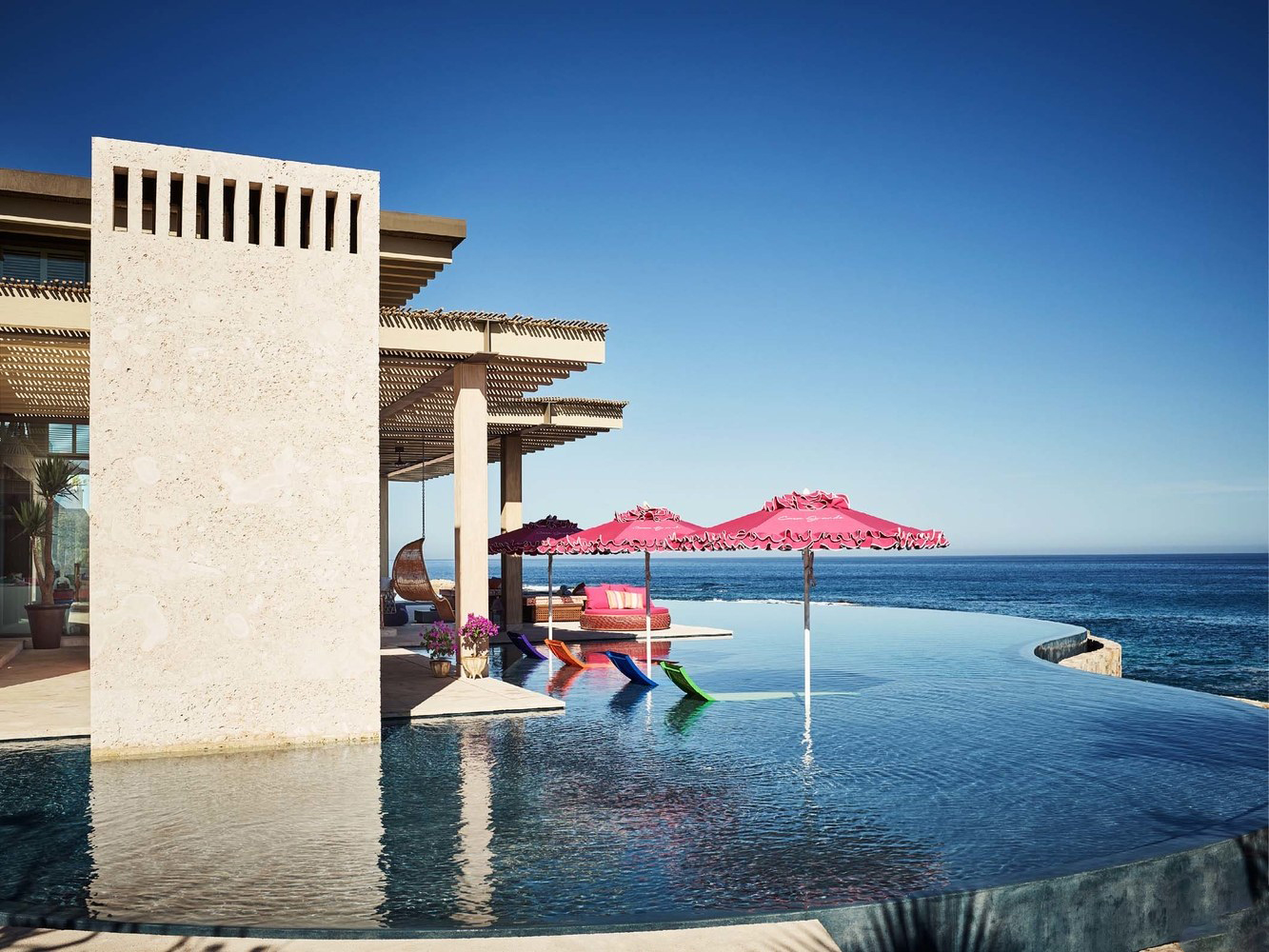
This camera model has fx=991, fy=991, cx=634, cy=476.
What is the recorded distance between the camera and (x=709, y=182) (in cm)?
3484

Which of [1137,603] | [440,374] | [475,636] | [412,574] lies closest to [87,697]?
[475,636]

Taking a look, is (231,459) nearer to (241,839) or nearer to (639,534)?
(241,839)

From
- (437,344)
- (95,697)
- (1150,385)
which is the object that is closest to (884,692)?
(437,344)

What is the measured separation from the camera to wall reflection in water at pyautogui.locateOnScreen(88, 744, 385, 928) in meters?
5.18

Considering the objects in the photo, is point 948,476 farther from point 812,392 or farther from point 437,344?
point 437,344

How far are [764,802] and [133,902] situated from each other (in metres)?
4.29

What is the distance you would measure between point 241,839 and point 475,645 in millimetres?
7698

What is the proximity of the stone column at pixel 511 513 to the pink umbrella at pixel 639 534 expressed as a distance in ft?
20.9

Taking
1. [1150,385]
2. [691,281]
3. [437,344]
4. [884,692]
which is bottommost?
[884,692]

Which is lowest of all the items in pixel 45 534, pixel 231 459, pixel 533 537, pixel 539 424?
pixel 533 537

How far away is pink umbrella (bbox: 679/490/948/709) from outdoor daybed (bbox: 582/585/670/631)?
10909 millimetres

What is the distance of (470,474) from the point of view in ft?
47.5

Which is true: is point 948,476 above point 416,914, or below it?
above

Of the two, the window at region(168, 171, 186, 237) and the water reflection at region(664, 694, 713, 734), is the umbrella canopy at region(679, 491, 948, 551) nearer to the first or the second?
the water reflection at region(664, 694, 713, 734)
